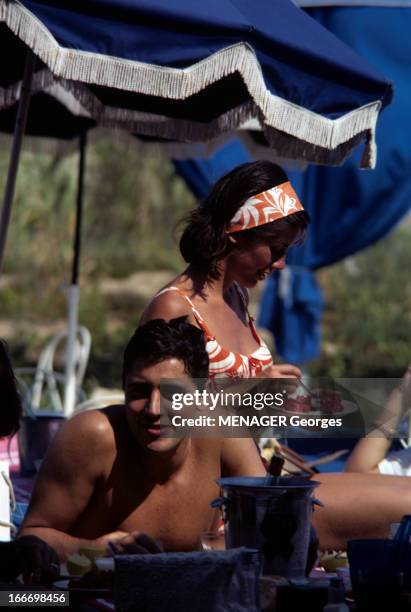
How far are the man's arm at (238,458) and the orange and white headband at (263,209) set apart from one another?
94cm

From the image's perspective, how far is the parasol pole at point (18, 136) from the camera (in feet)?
14.0

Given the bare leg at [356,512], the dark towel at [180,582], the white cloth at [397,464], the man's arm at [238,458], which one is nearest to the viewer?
the dark towel at [180,582]

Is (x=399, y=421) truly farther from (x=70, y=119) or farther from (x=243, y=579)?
(x=70, y=119)

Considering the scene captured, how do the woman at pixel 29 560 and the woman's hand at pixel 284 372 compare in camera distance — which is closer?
the woman at pixel 29 560

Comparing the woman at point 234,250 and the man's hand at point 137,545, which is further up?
the woman at point 234,250

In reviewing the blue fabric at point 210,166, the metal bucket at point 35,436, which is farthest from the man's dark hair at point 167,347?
the blue fabric at point 210,166

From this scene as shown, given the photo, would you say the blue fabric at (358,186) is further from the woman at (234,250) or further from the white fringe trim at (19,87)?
the woman at (234,250)

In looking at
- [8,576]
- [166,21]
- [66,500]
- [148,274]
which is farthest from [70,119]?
[148,274]

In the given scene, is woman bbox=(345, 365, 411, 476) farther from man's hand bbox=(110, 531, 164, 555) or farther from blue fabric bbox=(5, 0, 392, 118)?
man's hand bbox=(110, 531, 164, 555)

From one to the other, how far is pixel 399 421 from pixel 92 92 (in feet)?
6.54

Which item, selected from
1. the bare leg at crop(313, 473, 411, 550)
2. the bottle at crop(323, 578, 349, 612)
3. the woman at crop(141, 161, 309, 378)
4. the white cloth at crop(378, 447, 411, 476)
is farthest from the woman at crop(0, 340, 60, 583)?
the white cloth at crop(378, 447, 411, 476)

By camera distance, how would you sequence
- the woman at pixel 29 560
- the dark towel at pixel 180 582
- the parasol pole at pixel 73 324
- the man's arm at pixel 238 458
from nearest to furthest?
the dark towel at pixel 180 582 → the woman at pixel 29 560 → the man's arm at pixel 238 458 → the parasol pole at pixel 73 324

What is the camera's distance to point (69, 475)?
2.49 m

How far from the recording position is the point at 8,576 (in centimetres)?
210
